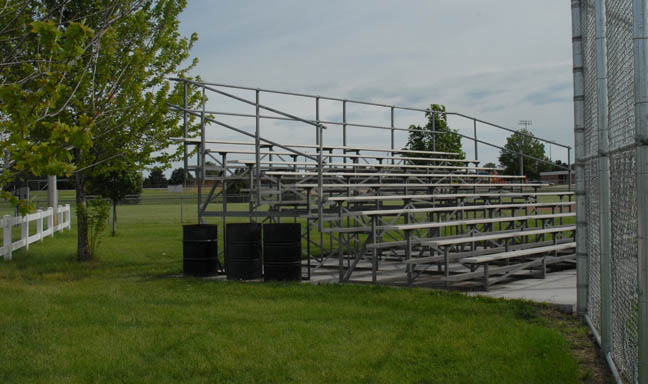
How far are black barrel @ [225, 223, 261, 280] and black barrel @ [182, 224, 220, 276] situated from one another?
519mm

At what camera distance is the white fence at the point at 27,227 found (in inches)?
508

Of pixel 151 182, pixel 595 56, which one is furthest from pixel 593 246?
pixel 151 182

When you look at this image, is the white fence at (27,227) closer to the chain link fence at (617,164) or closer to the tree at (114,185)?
the tree at (114,185)

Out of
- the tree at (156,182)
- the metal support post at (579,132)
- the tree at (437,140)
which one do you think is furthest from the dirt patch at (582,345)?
the tree at (156,182)

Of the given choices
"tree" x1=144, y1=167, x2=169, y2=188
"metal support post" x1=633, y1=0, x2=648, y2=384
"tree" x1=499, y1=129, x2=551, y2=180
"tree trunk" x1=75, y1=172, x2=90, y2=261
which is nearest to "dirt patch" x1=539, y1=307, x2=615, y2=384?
"metal support post" x1=633, y1=0, x2=648, y2=384

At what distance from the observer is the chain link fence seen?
3932mm

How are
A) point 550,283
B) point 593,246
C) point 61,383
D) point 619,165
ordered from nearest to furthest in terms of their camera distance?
point 619,165
point 61,383
point 593,246
point 550,283

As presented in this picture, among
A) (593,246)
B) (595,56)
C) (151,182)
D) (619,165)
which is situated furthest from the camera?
(151,182)

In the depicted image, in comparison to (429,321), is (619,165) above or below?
above

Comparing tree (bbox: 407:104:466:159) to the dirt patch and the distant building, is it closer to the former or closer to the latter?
the distant building

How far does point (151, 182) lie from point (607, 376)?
8632 centimetres

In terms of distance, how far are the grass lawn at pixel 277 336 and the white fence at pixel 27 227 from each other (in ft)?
7.95

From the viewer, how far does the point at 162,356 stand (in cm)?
532

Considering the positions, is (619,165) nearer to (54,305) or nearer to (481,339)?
(481,339)
